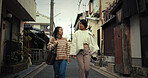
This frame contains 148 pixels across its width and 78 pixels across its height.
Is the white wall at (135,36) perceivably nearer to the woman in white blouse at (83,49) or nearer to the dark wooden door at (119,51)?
the dark wooden door at (119,51)

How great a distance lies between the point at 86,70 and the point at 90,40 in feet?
2.77

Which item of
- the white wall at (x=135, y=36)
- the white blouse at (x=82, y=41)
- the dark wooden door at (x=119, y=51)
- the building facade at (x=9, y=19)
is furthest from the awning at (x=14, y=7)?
the white wall at (x=135, y=36)

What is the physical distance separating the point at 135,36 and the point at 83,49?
4249 mm

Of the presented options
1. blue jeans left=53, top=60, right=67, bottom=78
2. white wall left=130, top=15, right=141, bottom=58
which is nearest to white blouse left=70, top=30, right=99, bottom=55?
blue jeans left=53, top=60, right=67, bottom=78

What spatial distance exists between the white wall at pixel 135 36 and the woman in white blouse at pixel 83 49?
365 centimetres

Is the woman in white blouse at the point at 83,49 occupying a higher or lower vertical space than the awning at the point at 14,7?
lower

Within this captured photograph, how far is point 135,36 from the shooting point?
7312 mm

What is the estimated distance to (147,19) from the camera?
6.33 meters

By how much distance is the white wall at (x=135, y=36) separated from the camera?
23.1 ft

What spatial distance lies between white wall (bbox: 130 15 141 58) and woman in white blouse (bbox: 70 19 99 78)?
3653mm

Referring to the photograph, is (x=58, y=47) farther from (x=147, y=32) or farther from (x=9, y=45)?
(x=9, y=45)

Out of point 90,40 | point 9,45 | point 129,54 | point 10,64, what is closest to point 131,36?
point 129,54

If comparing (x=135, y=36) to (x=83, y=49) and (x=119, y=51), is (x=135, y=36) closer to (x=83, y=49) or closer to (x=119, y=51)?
(x=119, y=51)

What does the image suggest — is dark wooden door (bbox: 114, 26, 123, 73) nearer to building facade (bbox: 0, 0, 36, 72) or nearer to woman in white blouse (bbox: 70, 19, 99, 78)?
woman in white blouse (bbox: 70, 19, 99, 78)
